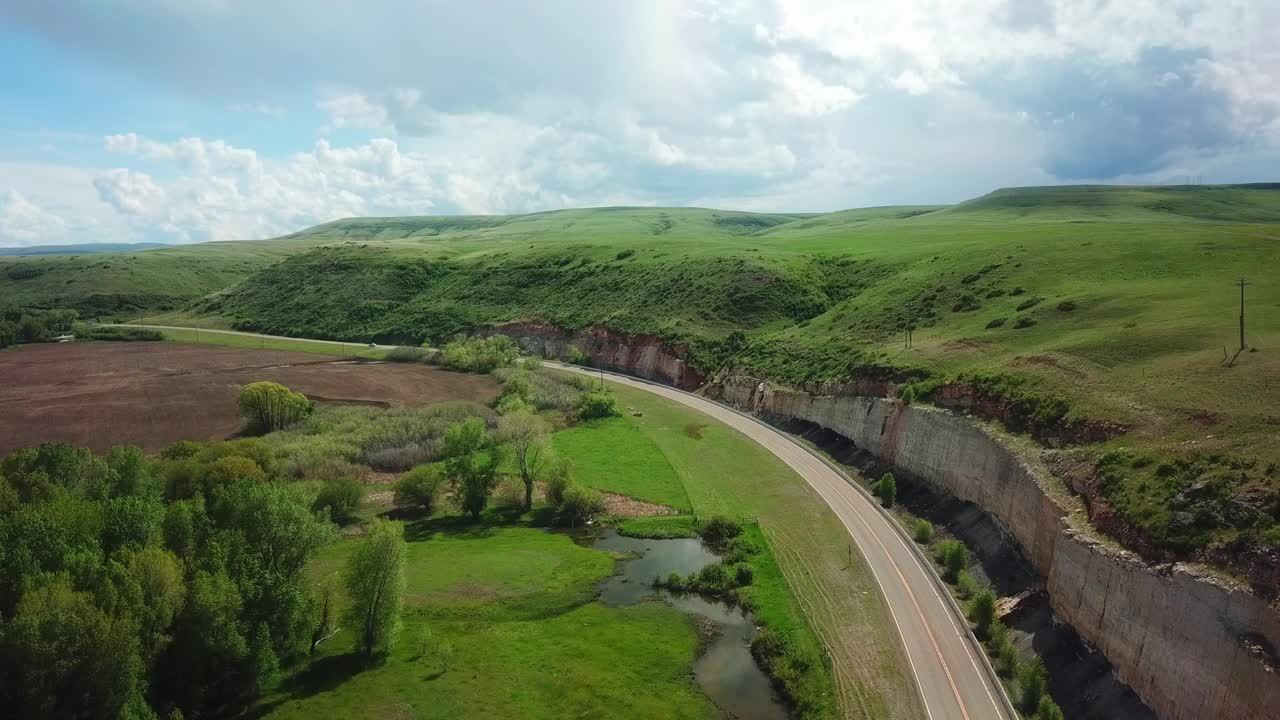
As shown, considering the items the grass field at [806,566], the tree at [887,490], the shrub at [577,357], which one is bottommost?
the grass field at [806,566]

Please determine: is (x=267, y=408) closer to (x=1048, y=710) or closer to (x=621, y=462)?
Answer: (x=621, y=462)

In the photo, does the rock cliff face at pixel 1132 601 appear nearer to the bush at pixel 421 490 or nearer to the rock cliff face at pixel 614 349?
the bush at pixel 421 490

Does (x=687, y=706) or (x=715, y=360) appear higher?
(x=715, y=360)

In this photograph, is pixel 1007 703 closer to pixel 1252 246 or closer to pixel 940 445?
pixel 940 445

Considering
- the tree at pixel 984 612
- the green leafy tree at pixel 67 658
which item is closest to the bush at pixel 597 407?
the tree at pixel 984 612

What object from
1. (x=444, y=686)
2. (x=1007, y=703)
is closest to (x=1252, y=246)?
(x=1007, y=703)
